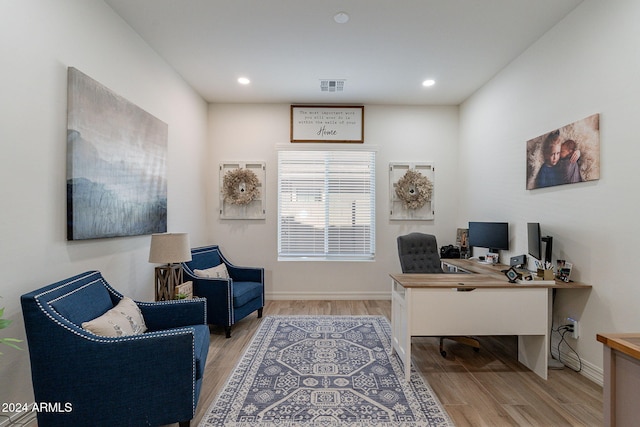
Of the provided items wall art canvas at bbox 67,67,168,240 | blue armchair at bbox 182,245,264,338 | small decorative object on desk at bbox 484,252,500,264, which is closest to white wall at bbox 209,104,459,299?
blue armchair at bbox 182,245,264,338

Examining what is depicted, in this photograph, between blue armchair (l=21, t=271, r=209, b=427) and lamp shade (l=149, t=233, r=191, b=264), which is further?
lamp shade (l=149, t=233, r=191, b=264)

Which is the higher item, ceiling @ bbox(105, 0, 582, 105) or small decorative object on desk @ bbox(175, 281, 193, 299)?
ceiling @ bbox(105, 0, 582, 105)

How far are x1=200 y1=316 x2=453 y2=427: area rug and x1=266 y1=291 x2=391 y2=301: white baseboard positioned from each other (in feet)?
4.26

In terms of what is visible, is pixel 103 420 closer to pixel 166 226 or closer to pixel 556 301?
pixel 166 226

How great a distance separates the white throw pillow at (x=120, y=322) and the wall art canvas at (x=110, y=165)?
2.01 ft

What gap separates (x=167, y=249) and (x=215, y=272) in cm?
101

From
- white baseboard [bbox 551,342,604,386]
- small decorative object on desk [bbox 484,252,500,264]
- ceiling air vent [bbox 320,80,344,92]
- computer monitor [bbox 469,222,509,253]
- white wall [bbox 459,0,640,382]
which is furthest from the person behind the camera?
ceiling air vent [bbox 320,80,344,92]

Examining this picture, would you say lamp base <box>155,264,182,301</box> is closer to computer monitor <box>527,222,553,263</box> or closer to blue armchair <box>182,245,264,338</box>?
blue armchair <box>182,245,264,338</box>

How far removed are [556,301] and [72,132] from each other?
4.24 m

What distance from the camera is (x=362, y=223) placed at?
15.8 ft

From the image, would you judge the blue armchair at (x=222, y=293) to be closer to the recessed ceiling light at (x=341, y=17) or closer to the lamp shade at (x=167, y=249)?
the lamp shade at (x=167, y=249)

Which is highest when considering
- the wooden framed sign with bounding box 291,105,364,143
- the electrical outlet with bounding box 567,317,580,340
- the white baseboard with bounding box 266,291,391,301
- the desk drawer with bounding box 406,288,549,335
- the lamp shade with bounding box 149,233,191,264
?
the wooden framed sign with bounding box 291,105,364,143

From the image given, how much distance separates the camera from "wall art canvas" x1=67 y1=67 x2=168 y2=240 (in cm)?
216

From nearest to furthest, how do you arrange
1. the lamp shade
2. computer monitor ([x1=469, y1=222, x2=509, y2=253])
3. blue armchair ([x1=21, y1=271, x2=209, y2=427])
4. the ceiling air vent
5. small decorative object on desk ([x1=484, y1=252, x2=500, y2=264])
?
blue armchair ([x1=21, y1=271, x2=209, y2=427])
the lamp shade
computer monitor ([x1=469, y1=222, x2=509, y2=253])
small decorative object on desk ([x1=484, y1=252, x2=500, y2=264])
the ceiling air vent
